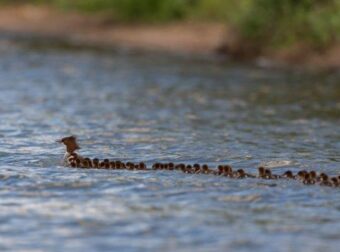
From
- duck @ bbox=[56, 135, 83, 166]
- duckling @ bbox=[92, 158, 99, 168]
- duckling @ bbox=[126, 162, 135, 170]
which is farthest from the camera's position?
duck @ bbox=[56, 135, 83, 166]

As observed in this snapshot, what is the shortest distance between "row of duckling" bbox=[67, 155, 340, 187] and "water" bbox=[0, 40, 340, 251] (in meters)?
0.20

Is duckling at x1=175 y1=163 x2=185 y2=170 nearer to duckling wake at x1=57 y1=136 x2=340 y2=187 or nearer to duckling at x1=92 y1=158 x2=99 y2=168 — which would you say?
duckling wake at x1=57 y1=136 x2=340 y2=187

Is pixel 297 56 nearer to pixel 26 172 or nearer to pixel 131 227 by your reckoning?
pixel 26 172

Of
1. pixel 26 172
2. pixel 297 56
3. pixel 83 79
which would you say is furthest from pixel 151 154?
pixel 297 56

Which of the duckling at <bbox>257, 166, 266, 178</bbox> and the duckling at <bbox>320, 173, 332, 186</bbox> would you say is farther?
the duckling at <bbox>257, 166, 266, 178</bbox>

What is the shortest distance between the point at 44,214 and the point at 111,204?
788mm

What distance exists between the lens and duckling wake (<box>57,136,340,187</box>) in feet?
41.9

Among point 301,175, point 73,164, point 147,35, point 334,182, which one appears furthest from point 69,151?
point 147,35

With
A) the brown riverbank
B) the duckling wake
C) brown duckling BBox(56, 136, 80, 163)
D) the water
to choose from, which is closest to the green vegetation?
the brown riverbank

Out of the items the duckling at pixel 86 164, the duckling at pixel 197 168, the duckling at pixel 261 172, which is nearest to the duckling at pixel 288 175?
the duckling at pixel 261 172

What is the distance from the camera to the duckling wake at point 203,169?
12.8 meters

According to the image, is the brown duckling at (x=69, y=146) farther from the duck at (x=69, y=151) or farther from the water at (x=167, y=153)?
the water at (x=167, y=153)

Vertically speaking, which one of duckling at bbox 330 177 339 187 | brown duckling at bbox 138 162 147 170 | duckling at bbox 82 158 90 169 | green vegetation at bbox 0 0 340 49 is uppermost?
green vegetation at bbox 0 0 340 49

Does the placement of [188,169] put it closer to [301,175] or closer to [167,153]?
[301,175]
